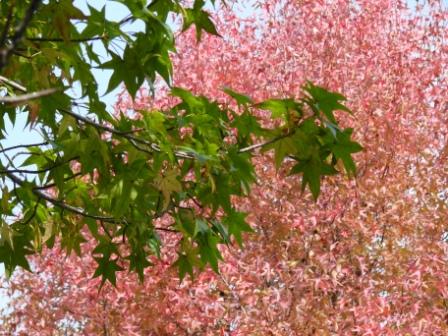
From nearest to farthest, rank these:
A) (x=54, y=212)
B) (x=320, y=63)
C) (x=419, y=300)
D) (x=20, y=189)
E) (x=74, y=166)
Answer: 1. (x=20, y=189)
2. (x=54, y=212)
3. (x=419, y=300)
4. (x=320, y=63)
5. (x=74, y=166)

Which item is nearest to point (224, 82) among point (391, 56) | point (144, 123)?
point (391, 56)

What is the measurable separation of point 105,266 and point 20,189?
2.52 feet

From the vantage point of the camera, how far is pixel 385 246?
30.2 ft

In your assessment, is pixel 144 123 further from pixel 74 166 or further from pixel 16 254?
pixel 74 166

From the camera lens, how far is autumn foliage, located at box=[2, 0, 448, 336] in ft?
27.9

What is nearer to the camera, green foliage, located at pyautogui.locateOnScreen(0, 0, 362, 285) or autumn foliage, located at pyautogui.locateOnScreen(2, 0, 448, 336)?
green foliage, located at pyautogui.locateOnScreen(0, 0, 362, 285)

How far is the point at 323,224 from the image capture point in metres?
9.33

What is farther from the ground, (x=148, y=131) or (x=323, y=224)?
(x=323, y=224)

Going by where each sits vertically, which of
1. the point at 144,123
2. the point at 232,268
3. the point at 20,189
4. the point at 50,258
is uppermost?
the point at 50,258

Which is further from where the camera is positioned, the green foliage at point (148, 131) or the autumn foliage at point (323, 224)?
the autumn foliage at point (323, 224)

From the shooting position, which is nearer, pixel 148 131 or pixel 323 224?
pixel 148 131

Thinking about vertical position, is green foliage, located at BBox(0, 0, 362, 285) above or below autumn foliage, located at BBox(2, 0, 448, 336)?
below

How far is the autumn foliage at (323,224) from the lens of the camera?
850 centimetres

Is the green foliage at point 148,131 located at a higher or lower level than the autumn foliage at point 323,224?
lower
